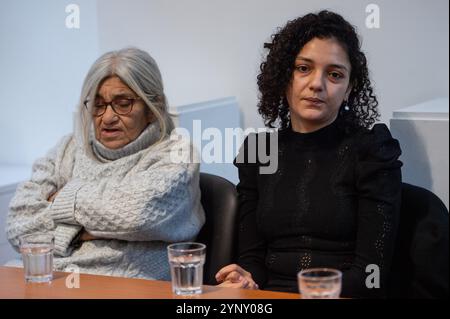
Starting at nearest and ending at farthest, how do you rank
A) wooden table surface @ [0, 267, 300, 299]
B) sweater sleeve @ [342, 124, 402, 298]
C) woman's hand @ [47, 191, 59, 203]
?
wooden table surface @ [0, 267, 300, 299], sweater sleeve @ [342, 124, 402, 298], woman's hand @ [47, 191, 59, 203]

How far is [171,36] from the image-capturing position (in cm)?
271

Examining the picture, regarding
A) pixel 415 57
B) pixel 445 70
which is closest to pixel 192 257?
pixel 445 70

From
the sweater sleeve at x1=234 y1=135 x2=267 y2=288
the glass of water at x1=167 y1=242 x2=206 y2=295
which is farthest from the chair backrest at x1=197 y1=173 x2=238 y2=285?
the glass of water at x1=167 y1=242 x2=206 y2=295

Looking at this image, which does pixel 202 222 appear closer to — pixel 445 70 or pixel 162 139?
pixel 162 139

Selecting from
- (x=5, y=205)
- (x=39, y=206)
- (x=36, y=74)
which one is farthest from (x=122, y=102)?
(x=36, y=74)

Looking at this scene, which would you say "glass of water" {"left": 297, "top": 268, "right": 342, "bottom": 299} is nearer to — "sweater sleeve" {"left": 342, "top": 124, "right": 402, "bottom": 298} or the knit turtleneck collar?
"sweater sleeve" {"left": 342, "top": 124, "right": 402, "bottom": 298}

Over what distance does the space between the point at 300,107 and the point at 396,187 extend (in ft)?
0.95

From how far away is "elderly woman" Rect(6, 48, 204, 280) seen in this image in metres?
1.70

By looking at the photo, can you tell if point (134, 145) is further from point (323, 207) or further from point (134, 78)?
point (323, 207)

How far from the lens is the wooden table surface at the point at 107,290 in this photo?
1.29 metres

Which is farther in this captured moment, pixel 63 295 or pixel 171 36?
pixel 171 36

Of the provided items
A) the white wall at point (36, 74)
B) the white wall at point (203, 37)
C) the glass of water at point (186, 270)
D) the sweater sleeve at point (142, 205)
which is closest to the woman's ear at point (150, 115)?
the sweater sleeve at point (142, 205)

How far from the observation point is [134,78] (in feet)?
5.96

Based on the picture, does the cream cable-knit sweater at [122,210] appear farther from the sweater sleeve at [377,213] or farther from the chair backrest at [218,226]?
the sweater sleeve at [377,213]
